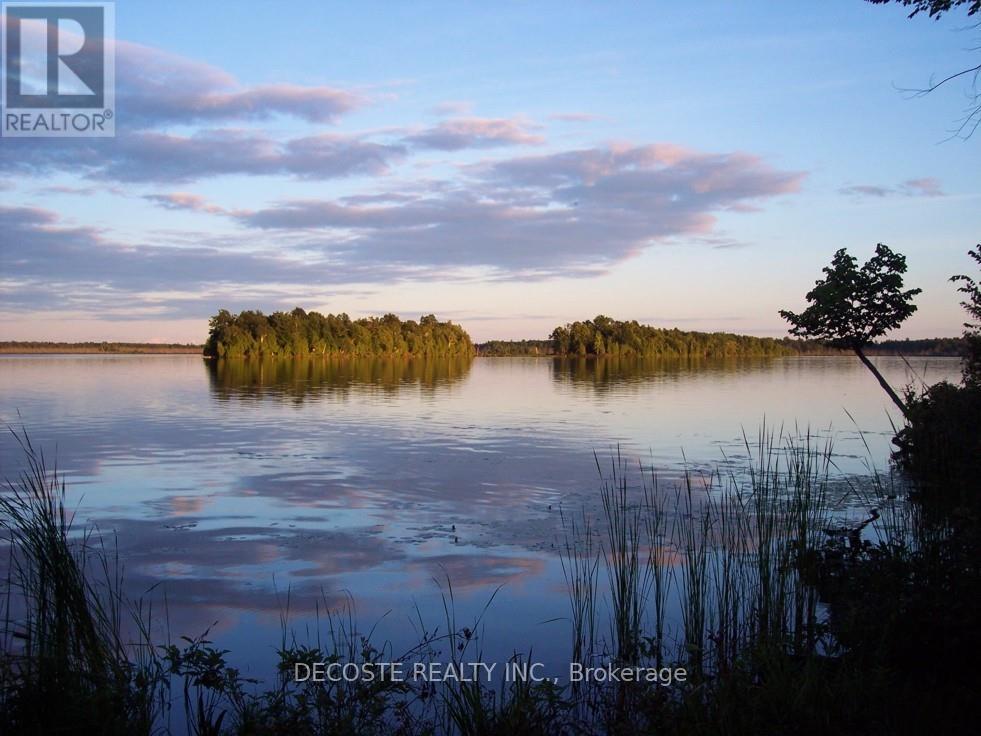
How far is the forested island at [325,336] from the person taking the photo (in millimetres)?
124250

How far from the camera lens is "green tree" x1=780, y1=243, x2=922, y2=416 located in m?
16.5

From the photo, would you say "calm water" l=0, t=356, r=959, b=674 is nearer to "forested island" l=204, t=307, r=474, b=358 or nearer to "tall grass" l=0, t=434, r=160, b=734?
"tall grass" l=0, t=434, r=160, b=734

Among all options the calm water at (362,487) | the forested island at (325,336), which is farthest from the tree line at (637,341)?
the calm water at (362,487)

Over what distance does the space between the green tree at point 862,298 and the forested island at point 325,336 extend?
112427 mm

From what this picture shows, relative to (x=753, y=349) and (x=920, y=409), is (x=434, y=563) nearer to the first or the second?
(x=920, y=409)

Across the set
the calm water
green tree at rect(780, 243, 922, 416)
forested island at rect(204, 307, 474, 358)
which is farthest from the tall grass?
forested island at rect(204, 307, 474, 358)

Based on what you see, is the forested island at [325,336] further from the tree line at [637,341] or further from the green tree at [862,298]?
the green tree at [862,298]

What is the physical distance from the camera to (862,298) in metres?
16.7

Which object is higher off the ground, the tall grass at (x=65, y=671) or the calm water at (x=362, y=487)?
the tall grass at (x=65, y=671)

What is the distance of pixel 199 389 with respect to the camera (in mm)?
47969

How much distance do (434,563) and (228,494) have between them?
6.34 m

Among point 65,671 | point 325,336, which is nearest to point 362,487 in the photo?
point 65,671

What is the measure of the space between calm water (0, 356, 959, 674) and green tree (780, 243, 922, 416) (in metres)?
2.23

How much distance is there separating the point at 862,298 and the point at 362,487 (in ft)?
→ 35.8
